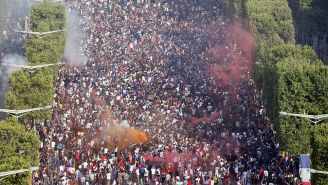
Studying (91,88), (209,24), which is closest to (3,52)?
(91,88)

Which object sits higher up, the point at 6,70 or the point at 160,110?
the point at 6,70

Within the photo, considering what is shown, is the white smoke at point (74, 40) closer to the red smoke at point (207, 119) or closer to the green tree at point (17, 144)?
the red smoke at point (207, 119)

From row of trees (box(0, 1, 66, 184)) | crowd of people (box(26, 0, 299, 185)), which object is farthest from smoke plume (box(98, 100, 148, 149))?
row of trees (box(0, 1, 66, 184))

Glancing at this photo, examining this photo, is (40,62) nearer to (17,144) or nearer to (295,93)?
(17,144)

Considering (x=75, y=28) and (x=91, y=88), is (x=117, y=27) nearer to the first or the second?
(x=75, y=28)

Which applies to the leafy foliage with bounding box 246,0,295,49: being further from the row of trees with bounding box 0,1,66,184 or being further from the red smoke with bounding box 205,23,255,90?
the row of trees with bounding box 0,1,66,184

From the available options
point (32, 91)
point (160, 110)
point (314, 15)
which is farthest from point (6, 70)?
point (314, 15)
